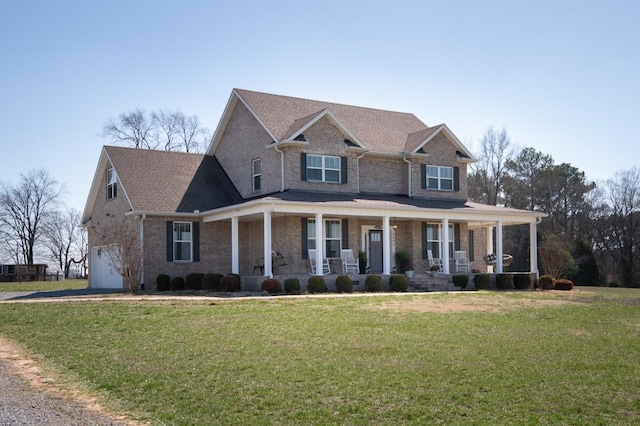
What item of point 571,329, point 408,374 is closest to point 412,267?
point 571,329

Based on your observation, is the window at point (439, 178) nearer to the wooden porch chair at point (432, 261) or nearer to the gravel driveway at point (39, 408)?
the wooden porch chair at point (432, 261)

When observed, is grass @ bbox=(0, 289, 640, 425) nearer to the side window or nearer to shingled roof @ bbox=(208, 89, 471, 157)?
the side window

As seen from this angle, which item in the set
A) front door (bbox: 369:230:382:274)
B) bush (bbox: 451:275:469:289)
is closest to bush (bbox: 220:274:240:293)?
front door (bbox: 369:230:382:274)

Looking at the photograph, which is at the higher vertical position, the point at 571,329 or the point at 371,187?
the point at 371,187

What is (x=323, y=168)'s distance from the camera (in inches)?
1210

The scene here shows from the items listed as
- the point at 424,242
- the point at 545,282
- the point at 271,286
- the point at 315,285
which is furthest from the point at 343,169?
the point at 545,282

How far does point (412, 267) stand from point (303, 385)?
73.0 feet

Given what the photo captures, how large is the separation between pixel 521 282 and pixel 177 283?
49.0 feet

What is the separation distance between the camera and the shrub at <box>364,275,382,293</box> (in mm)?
26797

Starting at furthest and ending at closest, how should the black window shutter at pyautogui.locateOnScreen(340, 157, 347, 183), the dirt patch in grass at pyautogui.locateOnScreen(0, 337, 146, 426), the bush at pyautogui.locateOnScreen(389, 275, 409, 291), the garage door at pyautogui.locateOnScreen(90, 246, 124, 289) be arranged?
the garage door at pyautogui.locateOnScreen(90, 246, 124, 289) → the black window shutter at pyautogui.locateOnScreen(340, 157, 347, 183) → the bush at pyautogui.locateOnScreen(389, 275, 409, 291) → the dirt patch in grass at pyautogui.locateOnScreen(0, 337, 146, 426)

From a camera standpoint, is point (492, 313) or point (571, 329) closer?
point (571, 329)

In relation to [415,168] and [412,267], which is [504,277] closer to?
[412,267]

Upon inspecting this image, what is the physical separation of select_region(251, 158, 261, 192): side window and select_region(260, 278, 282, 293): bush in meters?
7.43

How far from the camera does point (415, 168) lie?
111 ft
